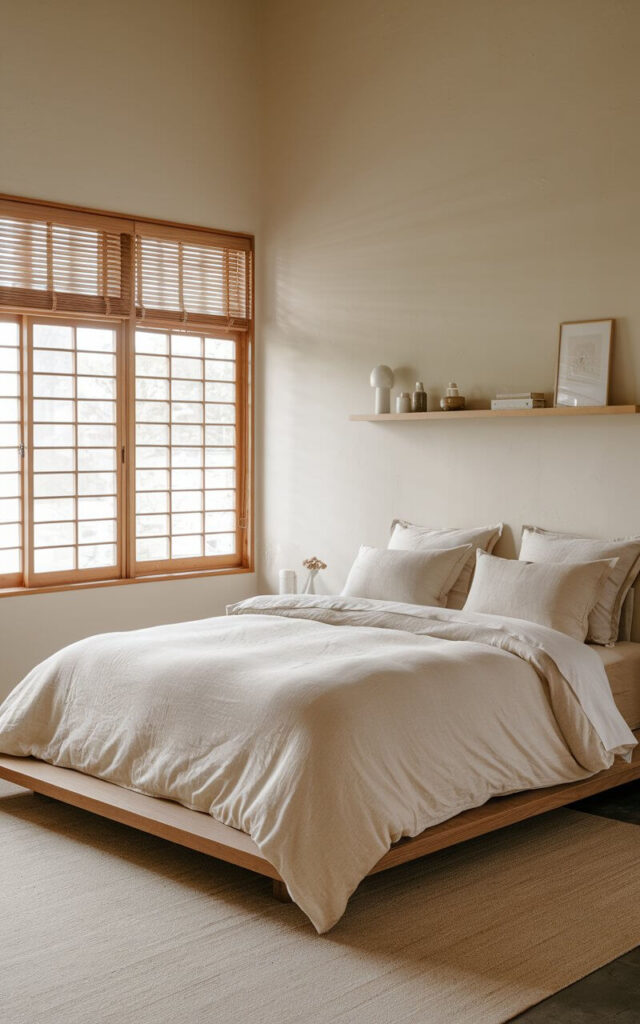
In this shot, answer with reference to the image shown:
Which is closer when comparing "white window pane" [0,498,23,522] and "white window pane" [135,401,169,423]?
"white window pane" [0,498,23,522]

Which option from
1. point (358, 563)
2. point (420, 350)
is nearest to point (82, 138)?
point (420, 350)

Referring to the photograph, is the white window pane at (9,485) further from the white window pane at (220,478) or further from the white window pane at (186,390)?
the white window pane at (220,478)

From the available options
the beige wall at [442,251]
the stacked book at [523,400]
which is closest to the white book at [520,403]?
the stacked book at [523,400]

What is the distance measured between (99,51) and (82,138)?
46 centimetres

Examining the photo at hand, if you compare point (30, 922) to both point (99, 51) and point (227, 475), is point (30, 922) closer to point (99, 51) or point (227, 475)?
point (227, 475)

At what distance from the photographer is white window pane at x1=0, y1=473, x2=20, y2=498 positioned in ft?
17.8

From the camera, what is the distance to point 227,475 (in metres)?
6.38

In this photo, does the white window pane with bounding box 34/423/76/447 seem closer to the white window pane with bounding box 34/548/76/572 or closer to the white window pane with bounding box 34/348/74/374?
the white window pane with bounding box 34/348/74/374

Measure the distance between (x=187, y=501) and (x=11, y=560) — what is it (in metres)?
1.07

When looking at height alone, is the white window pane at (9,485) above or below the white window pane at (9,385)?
below

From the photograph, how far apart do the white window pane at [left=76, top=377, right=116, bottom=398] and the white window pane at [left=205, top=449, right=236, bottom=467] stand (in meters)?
0.71

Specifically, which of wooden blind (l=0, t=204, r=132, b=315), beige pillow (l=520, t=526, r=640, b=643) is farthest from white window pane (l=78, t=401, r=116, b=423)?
beige pillow (l=520, t=526, r=640, b=643)

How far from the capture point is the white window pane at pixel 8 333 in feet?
17.7

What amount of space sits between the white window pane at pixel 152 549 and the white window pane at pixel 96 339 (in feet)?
3.40
